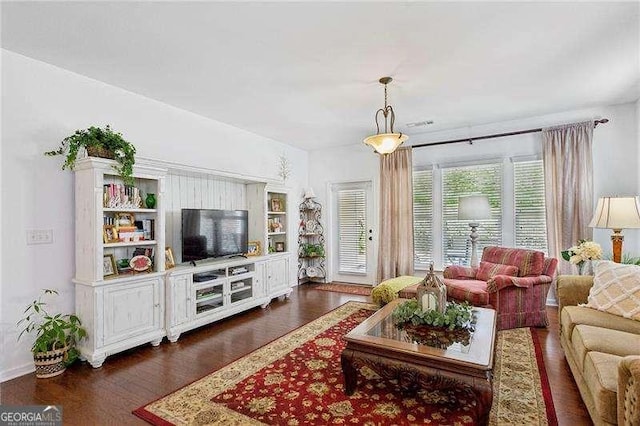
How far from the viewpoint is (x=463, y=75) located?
10.6 feet

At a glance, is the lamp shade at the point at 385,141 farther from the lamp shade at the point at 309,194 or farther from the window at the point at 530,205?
the lamp shade at the point at 309,194

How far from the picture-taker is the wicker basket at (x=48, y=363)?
2602 mm

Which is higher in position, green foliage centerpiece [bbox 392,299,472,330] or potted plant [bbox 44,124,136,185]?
potted plant [bbox 44,124,136,185]

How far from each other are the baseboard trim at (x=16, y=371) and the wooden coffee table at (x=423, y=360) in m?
2.69

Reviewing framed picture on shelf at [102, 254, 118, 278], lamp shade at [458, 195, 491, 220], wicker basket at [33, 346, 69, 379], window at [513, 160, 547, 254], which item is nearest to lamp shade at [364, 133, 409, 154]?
lamp shade at [458, 195, 491, 220]

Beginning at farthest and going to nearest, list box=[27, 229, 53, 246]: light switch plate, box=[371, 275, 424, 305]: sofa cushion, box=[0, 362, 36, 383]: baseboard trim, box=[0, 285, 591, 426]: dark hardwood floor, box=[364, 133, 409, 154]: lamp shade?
box=[371, 275, 424, 305]: sofa cushion < box=[364, 133, 409, 154]: lamp shade < box=[27, 229, 53, 246]: light switch plate < box=[0, 362, 36, 383]: baseboard trim < box=[0, 285, 591, 426]: dark hardwood floor

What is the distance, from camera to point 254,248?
482cm

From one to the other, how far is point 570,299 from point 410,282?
5.72ft

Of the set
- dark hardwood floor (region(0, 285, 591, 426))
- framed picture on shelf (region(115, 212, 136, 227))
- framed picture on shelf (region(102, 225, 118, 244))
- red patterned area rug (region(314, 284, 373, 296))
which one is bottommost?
red patterned area rug (region(314, 284, 373, 296))

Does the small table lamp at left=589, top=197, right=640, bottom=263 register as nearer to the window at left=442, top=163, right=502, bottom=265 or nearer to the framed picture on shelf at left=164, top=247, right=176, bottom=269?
the window at left=442, top=163, right=502, bottom=265

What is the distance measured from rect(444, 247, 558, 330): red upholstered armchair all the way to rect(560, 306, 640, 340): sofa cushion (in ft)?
2.71

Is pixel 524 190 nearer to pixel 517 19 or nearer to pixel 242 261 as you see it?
pixel 517 19

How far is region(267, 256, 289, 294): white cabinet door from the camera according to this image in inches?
189

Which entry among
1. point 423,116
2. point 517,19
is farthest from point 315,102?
point 517,19
